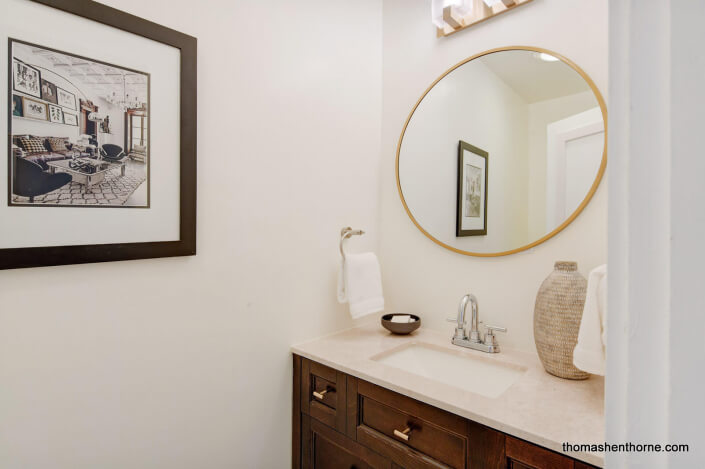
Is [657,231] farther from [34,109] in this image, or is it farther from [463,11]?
[463,11]

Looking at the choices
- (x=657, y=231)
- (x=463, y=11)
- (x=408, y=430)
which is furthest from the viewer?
(x=463, y=11)

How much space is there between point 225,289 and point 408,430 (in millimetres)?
725

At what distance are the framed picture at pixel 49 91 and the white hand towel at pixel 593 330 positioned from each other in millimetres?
1470

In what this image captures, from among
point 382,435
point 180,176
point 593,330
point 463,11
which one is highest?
point 463,11

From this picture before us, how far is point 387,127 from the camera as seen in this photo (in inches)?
70.0

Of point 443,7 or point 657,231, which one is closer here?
point 657,231

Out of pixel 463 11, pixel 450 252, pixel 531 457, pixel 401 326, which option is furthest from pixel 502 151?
pixel 531 457

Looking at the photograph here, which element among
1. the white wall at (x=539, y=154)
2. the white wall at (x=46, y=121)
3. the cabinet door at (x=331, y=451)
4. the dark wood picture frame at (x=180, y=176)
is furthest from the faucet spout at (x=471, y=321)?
the white wall at (x=46, y=121)

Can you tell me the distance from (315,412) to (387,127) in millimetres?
1299

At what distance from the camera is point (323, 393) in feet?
4.17

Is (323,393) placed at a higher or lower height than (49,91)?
lower

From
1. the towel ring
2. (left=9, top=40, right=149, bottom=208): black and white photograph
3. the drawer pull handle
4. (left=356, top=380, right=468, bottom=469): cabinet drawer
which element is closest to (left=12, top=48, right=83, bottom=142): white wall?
(left=9, top=40, right=149, bottom=208): black and white photograph

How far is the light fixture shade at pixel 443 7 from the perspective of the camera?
143cm

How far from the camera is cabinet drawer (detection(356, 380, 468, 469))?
0.96 metres
